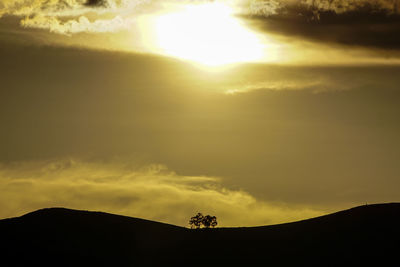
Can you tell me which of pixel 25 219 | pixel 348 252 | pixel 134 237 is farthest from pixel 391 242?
pixel 25 219

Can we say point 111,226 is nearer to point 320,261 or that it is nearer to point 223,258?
point 223,258

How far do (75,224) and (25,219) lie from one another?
8.49 metres

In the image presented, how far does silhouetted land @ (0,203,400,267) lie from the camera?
10125 cm

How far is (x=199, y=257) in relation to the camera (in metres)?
104

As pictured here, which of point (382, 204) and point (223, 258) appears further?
point (382, 204)

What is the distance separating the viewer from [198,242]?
110 meters

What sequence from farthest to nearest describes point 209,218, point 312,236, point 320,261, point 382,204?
point 209,218 < point 382,204 < point 312,236 < point 320,261

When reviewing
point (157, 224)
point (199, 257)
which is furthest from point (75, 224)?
point (199, 257)

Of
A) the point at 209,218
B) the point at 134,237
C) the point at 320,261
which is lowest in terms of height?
the point at 320,261

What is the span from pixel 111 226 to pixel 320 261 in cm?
3572

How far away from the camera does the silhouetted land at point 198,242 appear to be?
101 m

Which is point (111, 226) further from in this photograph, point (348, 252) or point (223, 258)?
Answer: point (348, 252)

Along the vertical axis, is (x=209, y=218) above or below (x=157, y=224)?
above

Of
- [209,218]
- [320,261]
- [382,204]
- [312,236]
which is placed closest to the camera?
[320,261]
